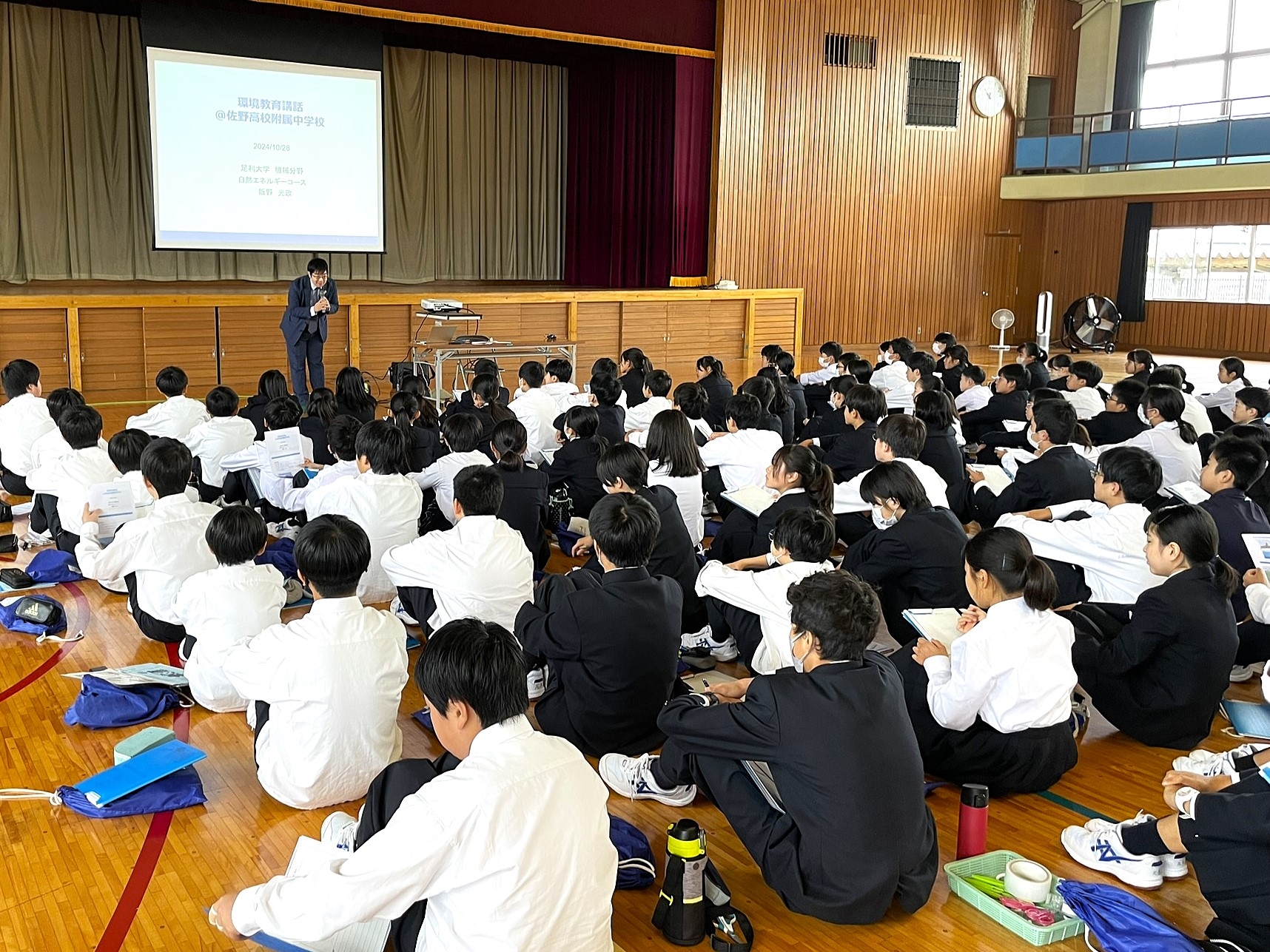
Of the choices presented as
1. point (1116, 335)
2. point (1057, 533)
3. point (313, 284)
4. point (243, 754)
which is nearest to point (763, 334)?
point (313, 284)

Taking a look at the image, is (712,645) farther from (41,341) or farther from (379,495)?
(41,341)

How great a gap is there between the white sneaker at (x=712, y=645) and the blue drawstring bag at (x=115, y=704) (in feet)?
6.71

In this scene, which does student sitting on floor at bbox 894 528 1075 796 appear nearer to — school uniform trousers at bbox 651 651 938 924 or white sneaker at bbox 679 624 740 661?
school uniform trousers at bbox 651 651 938 924

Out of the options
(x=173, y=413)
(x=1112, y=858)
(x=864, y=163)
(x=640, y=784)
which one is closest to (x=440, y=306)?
(x=173, y=413)

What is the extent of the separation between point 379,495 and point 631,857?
8.07 feet

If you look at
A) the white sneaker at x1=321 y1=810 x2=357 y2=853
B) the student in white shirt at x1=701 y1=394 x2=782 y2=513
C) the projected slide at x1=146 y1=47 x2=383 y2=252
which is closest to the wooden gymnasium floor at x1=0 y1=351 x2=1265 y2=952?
the white sneaker at x1=321 y1=810 x2=357 y2=853

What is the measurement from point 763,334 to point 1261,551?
9.66 metres

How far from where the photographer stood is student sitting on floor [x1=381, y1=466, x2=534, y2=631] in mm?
4172

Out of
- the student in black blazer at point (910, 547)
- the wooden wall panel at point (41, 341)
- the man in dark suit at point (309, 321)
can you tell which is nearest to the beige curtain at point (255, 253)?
the man in dark suit at point (309, 321)

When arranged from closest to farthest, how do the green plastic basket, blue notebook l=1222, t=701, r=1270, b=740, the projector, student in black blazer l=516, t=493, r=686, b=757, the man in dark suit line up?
1. the green plastic basket
2. student in black blazer l=516, t=493, r=686, b=757
3. blue notebook l=1222, t=701, r=1270, b=740
4. the man in dark suit
5. the projector

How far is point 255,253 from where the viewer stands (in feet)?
45.5

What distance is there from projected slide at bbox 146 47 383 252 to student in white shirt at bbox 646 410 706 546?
27.6 feet

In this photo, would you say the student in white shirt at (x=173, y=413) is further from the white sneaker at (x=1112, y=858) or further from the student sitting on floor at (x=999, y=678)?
the white sneaker at (x=1112, y=858)

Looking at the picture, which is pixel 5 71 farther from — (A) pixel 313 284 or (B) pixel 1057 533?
(B) pixel 1057 533
